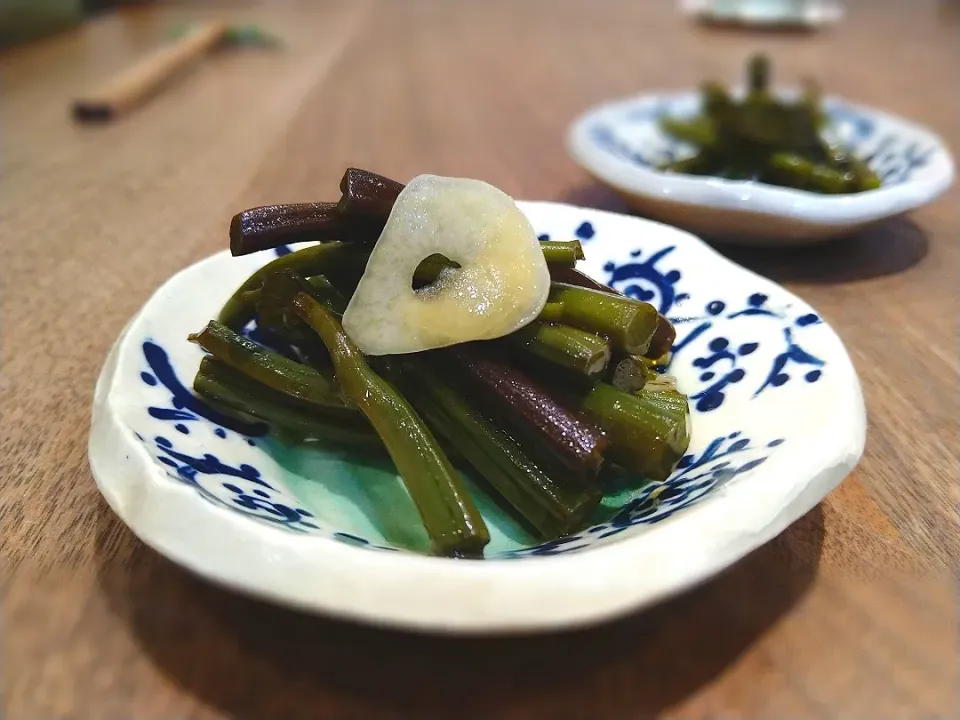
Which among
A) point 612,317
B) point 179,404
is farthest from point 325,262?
point 612,317

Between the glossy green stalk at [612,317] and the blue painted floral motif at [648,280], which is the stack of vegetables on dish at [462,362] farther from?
the blue painted floral motif at [648,280]

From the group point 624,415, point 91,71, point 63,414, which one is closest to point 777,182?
point 624,415

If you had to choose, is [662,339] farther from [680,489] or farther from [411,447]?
[411,447]

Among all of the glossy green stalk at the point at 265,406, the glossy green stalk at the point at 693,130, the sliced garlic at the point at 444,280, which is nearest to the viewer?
the sliced garlic at the point at 444,280

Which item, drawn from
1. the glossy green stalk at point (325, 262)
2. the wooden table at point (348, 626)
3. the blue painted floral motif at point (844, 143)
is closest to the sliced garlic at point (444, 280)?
the glossy green stalk at point (325, 262)

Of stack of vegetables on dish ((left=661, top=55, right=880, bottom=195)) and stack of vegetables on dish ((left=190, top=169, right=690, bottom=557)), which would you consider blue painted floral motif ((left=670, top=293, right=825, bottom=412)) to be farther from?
stack of vegetables on dish ((left=661, top=55, right=880, bottom=195))
